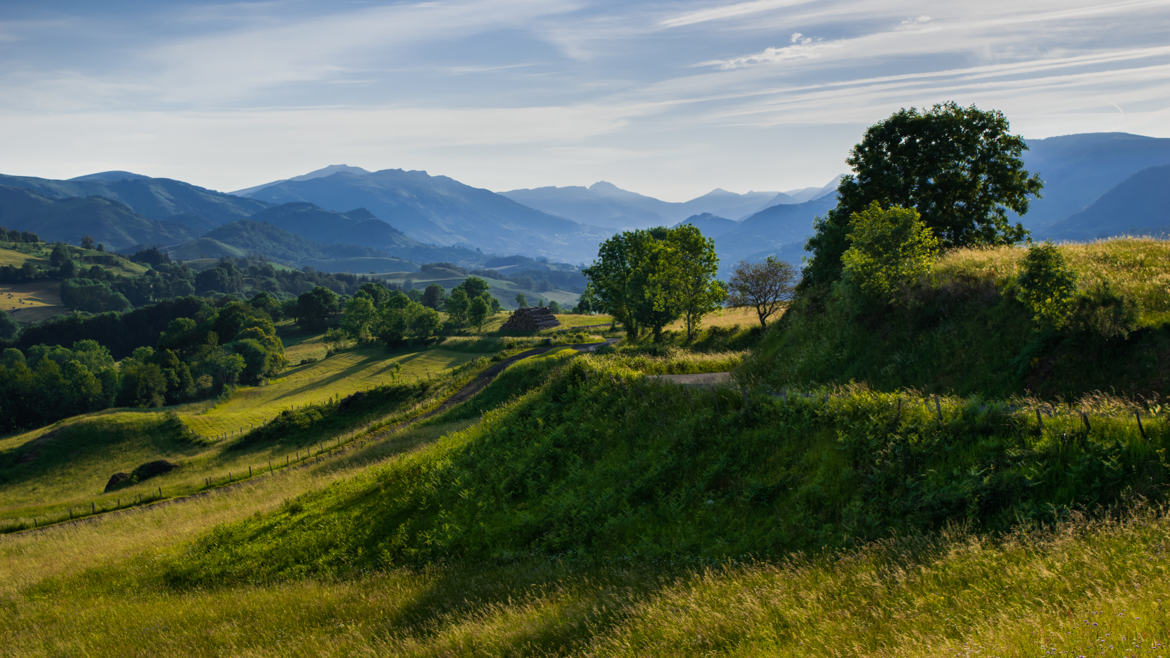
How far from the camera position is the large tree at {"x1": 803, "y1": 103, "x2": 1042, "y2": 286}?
39.7 meters

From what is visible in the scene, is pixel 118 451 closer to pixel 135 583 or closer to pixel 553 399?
pixel 135 583

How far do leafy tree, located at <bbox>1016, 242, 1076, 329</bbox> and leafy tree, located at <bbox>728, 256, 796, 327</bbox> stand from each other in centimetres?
3599

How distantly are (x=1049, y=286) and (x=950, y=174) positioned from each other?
24.3m

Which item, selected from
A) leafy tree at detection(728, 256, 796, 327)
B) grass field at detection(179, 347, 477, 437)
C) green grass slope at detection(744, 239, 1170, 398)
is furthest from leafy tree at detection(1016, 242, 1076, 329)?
grass field at detection(179, 347, 477, 437)

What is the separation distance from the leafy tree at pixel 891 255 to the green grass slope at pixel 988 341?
79 cm

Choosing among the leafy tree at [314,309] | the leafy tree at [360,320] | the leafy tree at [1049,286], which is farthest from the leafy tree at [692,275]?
the leafy tree at [314,309]

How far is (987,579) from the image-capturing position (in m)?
8.45

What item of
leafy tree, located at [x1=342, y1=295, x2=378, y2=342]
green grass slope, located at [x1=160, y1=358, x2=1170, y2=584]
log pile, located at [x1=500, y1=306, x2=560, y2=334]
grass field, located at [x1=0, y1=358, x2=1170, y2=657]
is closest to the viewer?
grass field, located at [x1=0, y1=358, x2=1170, y2=657]

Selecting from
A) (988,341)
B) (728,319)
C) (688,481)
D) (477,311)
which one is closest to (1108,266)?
(988,341)

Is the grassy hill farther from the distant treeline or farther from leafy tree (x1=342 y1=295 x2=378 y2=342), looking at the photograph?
leafy tree (x1=342 y1=295 x2=378 y2=342)

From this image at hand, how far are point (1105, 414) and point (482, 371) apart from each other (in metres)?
58.1

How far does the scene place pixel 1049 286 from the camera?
19672 millimetres

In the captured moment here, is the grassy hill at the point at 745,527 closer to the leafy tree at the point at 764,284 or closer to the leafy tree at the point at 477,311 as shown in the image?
the leafy tree at the point at 764,284

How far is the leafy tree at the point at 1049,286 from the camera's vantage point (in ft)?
63.3
